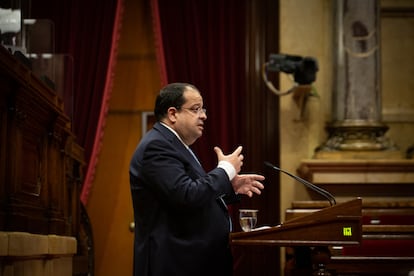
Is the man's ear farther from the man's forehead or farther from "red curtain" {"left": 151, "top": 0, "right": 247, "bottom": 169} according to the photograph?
"red curtain" {"left": 151, "top": 0, "right": 247, "bottom": 169}

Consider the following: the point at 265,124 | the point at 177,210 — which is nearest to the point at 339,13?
the point at 265,124

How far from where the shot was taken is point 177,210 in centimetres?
277

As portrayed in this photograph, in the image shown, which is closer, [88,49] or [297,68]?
[297,68]

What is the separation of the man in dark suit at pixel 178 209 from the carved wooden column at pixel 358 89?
103 inches

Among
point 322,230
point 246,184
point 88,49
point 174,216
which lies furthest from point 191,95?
point 88,49

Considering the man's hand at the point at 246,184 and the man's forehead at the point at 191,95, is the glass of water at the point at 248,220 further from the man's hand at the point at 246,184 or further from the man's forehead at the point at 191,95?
the man's forehead at the point at 191,95

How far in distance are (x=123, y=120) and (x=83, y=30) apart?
0.92 meters

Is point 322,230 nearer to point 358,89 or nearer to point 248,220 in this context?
point 248,220

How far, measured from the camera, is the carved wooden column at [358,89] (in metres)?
5.42

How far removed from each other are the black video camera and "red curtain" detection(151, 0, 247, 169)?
67 cm

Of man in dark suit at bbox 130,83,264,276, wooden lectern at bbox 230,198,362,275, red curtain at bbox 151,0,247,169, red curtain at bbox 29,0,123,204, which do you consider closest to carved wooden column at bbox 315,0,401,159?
red curtain at bbox 151,0,247,169

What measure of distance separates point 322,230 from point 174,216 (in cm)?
55

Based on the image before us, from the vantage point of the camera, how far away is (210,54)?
6047 mm

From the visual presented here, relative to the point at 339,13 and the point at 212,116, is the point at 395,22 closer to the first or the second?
the point at 339,13
